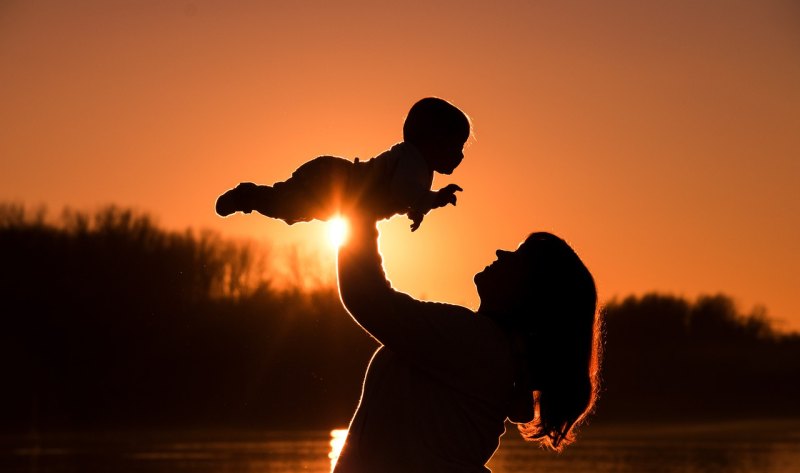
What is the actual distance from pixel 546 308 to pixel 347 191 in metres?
0.57

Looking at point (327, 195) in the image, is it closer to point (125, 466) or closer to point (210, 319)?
point (125, 466)

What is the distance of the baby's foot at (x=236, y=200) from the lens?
3166 mm

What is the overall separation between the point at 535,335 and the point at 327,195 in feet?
1.96

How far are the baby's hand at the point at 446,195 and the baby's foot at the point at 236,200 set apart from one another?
1.35ft

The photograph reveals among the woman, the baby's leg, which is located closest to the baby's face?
the woman

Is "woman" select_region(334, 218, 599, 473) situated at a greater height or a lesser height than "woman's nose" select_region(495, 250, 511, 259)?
lesser

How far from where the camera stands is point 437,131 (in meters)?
3.38

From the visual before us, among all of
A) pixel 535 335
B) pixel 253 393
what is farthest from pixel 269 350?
pixel 535 335

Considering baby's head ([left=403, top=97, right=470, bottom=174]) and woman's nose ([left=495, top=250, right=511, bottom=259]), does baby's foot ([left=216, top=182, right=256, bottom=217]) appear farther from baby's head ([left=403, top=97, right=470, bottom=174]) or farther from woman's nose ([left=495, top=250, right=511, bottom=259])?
woman's nose ([left=495, top=250, right=511, bottom=259])

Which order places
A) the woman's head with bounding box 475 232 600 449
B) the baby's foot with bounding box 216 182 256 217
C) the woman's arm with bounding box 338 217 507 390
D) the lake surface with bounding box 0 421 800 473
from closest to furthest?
the woman's arm with bounding box 338 217 507 390
the baby's foot with bounding box 216 182 256 217
the woman's head with bounding box 475 232 600 449
the lake surface with bounding box 0 421 800 473

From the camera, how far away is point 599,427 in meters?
73.9

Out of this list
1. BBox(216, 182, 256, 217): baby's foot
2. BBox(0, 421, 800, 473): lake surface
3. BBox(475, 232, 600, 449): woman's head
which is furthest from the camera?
BBox(0, 421, 800, 473): lake surface

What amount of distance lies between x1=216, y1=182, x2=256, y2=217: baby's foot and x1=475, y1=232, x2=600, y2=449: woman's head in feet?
1.82

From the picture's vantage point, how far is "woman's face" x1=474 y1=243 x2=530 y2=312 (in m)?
3.31
